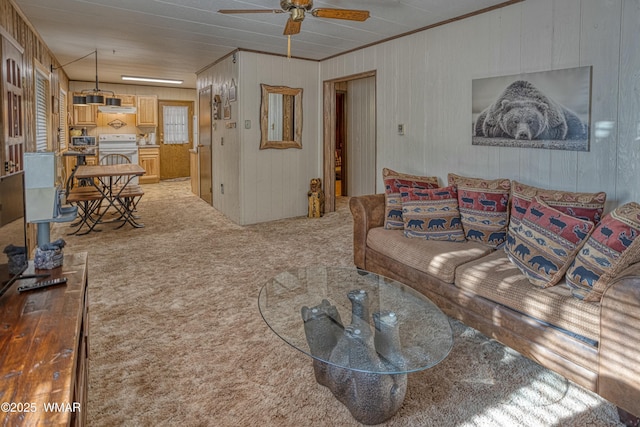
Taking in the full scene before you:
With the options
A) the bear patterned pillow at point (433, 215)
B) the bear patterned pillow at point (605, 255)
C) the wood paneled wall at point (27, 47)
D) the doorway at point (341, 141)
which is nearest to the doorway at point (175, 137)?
the doorway at point (341, 141)

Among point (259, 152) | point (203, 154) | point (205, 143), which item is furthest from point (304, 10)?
point (203, 154)

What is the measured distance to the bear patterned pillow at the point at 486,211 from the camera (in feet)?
9.83

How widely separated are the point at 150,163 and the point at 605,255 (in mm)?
9852

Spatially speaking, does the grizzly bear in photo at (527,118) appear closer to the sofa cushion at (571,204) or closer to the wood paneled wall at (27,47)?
the sofa cushion at (571,204)

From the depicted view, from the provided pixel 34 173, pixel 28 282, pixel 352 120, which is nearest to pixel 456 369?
pixel 28 282

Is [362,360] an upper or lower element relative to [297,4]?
lower

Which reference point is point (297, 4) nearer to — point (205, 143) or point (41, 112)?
point (41, 112)

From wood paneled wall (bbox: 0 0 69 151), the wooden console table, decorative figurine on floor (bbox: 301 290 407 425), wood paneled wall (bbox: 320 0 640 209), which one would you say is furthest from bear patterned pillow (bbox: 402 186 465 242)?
wood paneled wall (bbox: 0 0 69 151)

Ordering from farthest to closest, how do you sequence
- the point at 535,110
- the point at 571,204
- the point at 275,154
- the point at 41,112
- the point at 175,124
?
the point at 175,124 → the point at 275,154 → the point at 41,112 → the point at 535,110 → the point at 571,204

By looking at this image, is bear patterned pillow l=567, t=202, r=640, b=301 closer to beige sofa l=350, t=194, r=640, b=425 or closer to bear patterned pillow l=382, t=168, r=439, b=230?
beige sofa l=350, t=194, r=640, b=425

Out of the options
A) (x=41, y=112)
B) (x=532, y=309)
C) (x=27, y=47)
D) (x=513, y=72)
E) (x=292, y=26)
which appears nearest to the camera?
(x=532, y=309)

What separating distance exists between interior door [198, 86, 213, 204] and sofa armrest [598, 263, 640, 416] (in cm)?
619

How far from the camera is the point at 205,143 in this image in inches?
285

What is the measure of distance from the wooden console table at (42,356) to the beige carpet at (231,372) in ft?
1.90
